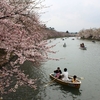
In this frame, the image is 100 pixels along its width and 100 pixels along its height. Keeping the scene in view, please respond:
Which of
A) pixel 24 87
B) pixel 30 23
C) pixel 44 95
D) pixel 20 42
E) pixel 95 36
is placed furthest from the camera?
pixel 95 36

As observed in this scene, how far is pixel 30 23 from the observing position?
8344 millimetres

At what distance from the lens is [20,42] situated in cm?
588

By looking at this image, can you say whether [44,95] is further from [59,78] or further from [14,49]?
[14,49]

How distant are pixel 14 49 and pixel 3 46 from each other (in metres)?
0.47

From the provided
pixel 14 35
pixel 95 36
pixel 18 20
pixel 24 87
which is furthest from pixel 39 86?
pixel 95 36

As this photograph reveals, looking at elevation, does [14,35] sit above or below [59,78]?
above

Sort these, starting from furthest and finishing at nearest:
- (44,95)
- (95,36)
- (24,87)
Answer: (95,36)
(24,87)
(44,95)

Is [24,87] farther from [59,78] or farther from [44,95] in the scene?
[59,78]

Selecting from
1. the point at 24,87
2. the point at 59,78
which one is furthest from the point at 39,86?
the point at 59,78

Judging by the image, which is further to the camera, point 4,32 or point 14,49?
point 4,32

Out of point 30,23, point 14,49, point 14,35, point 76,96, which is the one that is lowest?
point 76,96

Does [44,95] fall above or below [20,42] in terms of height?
below

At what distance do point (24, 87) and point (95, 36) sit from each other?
88242mm

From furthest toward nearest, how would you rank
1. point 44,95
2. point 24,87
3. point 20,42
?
point 24,87
point 44,95
point 20,42
